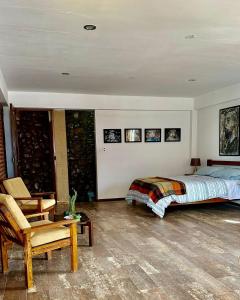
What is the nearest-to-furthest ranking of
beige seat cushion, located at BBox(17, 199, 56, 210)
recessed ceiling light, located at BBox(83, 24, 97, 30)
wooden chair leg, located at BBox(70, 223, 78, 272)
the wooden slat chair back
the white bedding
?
the wooden slat chair back
recessed ceiling light, located at BBox(83, 24, 97, 30)
wooden chair leg, located at BBox(70, 223, 78, 272)
beige seat cushion, located at BBox(17, 199, 56, 210)
the white bedding

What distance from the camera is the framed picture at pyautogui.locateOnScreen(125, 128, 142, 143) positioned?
21.0 ft

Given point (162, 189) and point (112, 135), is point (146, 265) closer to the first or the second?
point (162, 189)

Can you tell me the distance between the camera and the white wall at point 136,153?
625 cm

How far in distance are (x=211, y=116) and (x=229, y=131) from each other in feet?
2.49

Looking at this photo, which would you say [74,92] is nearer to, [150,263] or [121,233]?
[121,233]

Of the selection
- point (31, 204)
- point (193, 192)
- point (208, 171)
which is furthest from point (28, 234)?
point (208, 171)

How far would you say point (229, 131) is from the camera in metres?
5.68

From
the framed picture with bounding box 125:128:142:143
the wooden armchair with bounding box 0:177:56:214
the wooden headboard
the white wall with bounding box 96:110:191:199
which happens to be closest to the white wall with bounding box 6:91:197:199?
the white wall with bounding box 96:110:191:199

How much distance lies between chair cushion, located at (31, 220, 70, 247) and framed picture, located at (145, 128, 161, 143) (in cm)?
422

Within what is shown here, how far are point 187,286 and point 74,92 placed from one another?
4471 mm

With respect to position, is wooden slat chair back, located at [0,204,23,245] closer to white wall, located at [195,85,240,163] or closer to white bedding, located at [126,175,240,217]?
white bedding, located at [126,175,240,217]

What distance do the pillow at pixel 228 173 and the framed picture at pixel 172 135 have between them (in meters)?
1.60

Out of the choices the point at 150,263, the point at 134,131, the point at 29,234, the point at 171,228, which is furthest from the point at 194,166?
the point at 29,234

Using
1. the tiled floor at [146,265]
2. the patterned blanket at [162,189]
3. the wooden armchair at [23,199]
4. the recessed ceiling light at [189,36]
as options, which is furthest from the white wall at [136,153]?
the recessed ceiling light at [189,36]
